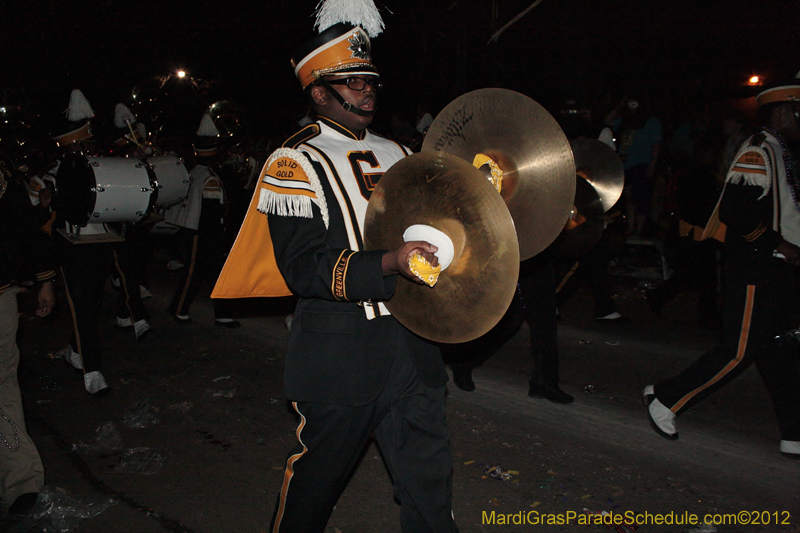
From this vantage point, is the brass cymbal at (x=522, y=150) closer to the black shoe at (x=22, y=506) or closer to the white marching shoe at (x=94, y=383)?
the black shoe at (x=22, y=506)

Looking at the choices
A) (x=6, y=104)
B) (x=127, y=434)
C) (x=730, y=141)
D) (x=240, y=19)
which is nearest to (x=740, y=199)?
(x=127, y=434)

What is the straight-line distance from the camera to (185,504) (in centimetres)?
347

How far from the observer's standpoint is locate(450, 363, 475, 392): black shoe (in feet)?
16.8

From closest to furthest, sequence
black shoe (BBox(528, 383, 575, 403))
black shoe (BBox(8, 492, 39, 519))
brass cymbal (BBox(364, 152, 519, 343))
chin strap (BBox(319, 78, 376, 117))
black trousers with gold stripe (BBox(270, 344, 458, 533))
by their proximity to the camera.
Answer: brass cymbal (BBox(364, 152, 519, 343)), black trousers with gold stripe (BBox(270, 344, 458, 533)), chin strap (BBox(319, 78, 376, 117)), black shoe (BBox(8, 492, 39, 519)), black shoe (BBox(528, 383, 575, 403))

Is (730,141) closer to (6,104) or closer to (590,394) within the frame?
(590,394)

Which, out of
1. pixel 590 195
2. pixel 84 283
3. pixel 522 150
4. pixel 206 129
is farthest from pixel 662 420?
pixel 206 129

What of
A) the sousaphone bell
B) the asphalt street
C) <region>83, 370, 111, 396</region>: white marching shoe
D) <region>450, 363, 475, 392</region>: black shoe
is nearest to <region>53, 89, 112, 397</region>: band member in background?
<region>83, 370, 111, 396</region>: white marching shoe

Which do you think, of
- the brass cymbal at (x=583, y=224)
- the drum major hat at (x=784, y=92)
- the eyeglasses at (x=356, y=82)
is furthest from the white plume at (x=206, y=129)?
the drum major hat at (x=784, y=92)

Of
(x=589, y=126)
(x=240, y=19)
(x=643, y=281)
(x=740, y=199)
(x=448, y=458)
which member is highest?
(x=240, y=19)

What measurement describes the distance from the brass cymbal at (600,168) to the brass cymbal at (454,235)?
8.27ft

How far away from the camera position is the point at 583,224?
12.9 feet

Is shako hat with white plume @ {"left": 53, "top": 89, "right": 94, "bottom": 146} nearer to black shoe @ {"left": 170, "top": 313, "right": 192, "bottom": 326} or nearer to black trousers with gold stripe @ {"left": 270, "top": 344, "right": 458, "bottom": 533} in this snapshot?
black shoe @ {"left": 170, "top": 313, "right": 192, "bottom": 326}

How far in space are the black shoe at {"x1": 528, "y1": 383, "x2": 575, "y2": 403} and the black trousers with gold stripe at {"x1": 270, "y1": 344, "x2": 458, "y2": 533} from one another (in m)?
2.60

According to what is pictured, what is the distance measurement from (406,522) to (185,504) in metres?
1.63
